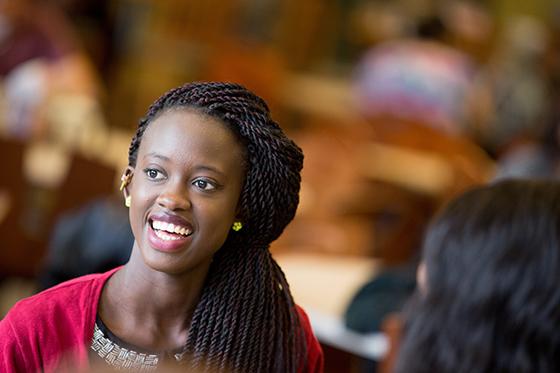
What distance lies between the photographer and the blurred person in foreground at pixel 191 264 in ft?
3.70

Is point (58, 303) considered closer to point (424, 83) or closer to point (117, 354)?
point (117, 354)

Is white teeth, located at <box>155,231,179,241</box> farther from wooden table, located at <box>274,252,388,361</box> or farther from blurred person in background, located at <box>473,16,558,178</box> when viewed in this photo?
blurred person in background, located at <box>473,16,558,178</box>

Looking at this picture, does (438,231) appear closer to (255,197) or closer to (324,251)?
(255,197)

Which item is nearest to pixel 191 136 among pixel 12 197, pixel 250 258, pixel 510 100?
pixel 250 258

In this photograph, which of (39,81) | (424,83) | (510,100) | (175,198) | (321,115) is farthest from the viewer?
(321,115)

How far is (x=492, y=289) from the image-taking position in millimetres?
1526

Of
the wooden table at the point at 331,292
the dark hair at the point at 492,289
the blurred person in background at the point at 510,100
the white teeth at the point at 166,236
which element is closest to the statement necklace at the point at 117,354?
the white teeth at the point at 166,236

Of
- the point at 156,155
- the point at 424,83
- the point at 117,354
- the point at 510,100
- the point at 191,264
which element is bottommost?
the point at 117,354

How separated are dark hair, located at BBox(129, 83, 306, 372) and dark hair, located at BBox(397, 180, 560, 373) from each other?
14.3 inches

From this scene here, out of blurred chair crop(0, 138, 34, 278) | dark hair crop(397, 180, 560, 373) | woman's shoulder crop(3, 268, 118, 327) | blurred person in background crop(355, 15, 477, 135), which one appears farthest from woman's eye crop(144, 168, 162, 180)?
blurred person in background crop(355, 15, 477, 135)

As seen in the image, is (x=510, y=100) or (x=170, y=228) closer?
(x=170, y=228)

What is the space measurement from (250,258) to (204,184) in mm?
131

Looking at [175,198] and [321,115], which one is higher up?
[321,115]

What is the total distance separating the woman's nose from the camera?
44.1 inches
